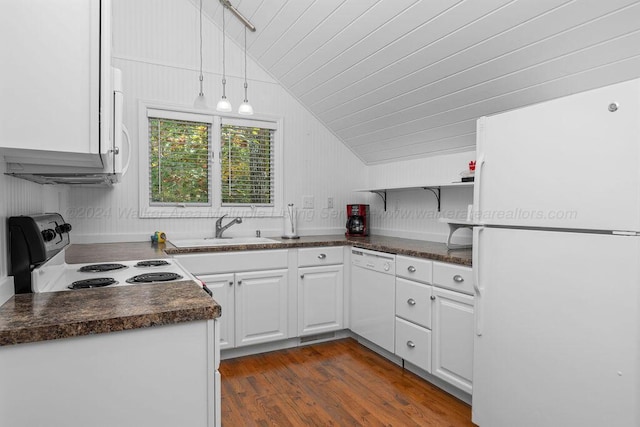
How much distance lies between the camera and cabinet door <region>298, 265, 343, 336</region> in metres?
3.17

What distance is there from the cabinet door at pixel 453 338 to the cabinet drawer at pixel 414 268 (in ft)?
0.38

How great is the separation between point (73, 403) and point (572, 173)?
74.0 inches

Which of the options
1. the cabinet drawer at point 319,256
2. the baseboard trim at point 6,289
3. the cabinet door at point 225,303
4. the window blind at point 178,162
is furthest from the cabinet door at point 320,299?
the baseboard trim at point 6,289

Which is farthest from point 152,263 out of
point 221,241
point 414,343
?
point 414,343

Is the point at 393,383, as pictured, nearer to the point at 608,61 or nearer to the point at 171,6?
the point at 608,61

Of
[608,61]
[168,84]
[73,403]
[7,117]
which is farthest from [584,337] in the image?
A: [168,84]

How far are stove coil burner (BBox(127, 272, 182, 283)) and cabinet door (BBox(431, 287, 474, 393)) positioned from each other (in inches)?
62.0

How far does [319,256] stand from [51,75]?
96.3 inches

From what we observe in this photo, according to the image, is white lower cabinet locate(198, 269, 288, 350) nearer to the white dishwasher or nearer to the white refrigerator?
the white dishwasher

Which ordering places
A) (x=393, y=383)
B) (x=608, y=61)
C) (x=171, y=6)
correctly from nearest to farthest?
(x=608, y=61) → (x=393, y=383) → (x=171, y=6)

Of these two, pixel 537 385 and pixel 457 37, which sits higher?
pixel 457 37

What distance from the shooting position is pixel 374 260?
3.00 m

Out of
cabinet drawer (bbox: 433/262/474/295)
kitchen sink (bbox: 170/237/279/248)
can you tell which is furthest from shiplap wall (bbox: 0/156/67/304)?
cabinet drawer (bbox: 433/262/474/295)

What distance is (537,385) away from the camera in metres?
1.71
